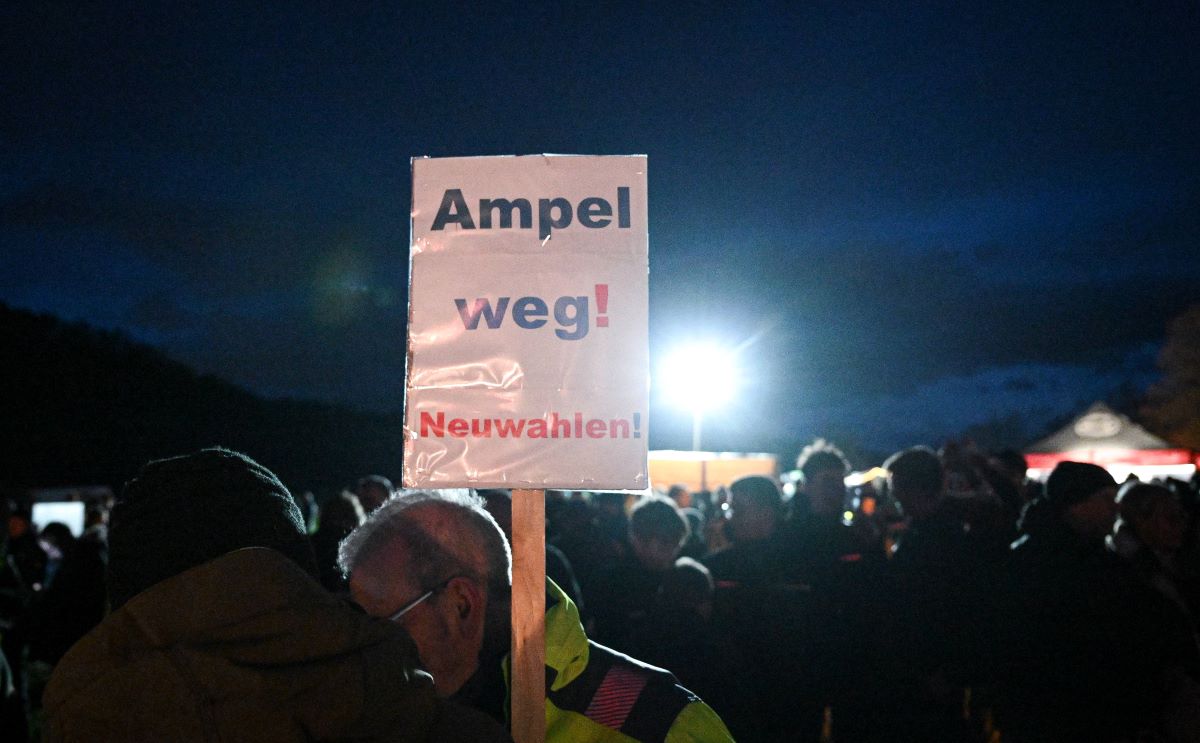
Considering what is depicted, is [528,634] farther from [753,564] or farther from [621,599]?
[621,599]

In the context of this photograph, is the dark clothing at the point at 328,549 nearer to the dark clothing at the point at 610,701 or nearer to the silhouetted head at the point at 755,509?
the silhouetted head at the point at 755,509

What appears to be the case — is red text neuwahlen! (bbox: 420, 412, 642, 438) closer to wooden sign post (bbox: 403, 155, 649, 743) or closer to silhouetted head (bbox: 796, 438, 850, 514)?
wooden sign post (bbox: 403, 155, 649, 743)

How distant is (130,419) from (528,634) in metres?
52.5

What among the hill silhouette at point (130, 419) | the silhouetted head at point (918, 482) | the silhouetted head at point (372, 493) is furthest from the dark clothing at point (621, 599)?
the hill silhouette at point (130, 419)

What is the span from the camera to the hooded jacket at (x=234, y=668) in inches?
44.9

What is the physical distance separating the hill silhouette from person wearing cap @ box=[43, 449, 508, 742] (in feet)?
120

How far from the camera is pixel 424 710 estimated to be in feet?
4.40

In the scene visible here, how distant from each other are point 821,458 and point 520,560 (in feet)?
12.1

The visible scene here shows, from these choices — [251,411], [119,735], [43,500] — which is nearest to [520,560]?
[119,735]

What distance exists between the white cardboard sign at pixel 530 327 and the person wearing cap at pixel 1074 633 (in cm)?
256

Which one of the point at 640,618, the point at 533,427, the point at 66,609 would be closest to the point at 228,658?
the point at 533,427

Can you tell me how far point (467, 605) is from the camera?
7.78ft

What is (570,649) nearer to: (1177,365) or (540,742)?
(540,742)

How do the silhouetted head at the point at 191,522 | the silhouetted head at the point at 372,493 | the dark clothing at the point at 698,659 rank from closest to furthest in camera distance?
the silhouetted head at the point at 191,522 → the dark clothing at the point at 698,659 → the silhouetted head at the point at 372,493
